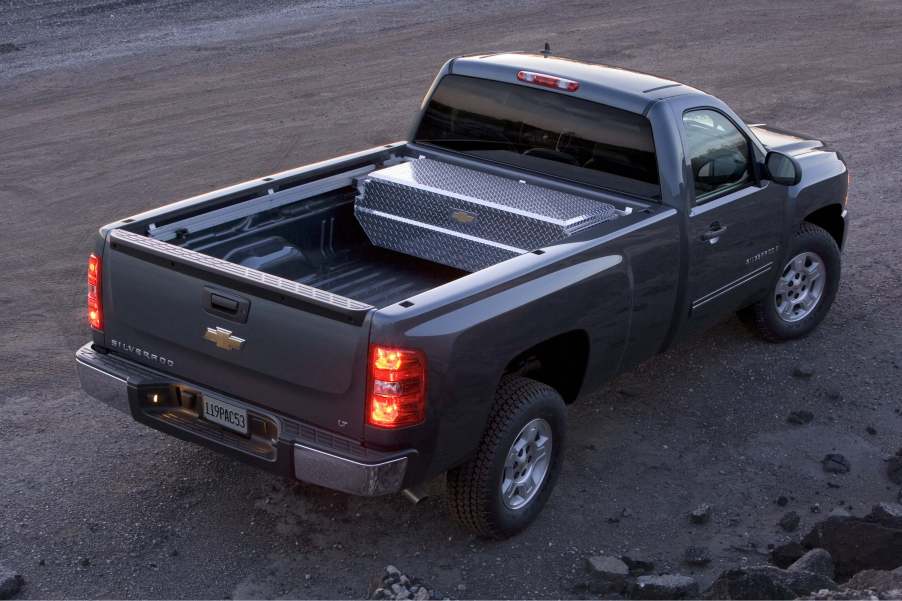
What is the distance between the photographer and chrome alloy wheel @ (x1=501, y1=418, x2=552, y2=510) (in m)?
5.75

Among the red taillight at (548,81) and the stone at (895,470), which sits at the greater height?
the red taillight at (548,81)

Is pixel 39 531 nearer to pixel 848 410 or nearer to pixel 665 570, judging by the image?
pixel 665 570

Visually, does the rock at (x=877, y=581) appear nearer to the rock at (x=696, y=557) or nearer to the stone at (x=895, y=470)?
the rock at (x=696, y=557)

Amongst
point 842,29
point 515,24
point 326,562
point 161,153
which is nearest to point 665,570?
point 326,562

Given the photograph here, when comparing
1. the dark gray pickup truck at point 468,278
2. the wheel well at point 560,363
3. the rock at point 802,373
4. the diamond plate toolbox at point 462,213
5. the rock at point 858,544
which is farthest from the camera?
the rock at point 802,373

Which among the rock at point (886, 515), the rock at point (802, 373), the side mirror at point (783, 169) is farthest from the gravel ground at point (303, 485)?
the side mirror at point (783, 169)

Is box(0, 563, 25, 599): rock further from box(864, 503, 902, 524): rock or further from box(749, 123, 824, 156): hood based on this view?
box(749, 123, 824, 156): hood

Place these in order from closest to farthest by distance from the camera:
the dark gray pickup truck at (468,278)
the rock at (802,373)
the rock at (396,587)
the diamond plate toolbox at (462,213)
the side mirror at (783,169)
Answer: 1. the dark gray pickup truck at (468,278)
2. the rock at (396,587)
3. the diamond plate toolbox at (462,213)
4. the side mirror at (783,169)
5. the rock at (802,373)

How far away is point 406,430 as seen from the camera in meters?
5.02

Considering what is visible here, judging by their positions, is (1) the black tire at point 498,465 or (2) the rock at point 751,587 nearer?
(2) the rock at point 751,587

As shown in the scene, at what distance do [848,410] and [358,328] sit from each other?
12.4 feet

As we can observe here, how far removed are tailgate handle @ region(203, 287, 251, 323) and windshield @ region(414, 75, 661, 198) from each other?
244cm

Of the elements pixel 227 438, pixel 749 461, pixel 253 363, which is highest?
pixel 253 363

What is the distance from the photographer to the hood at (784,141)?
320 inches
